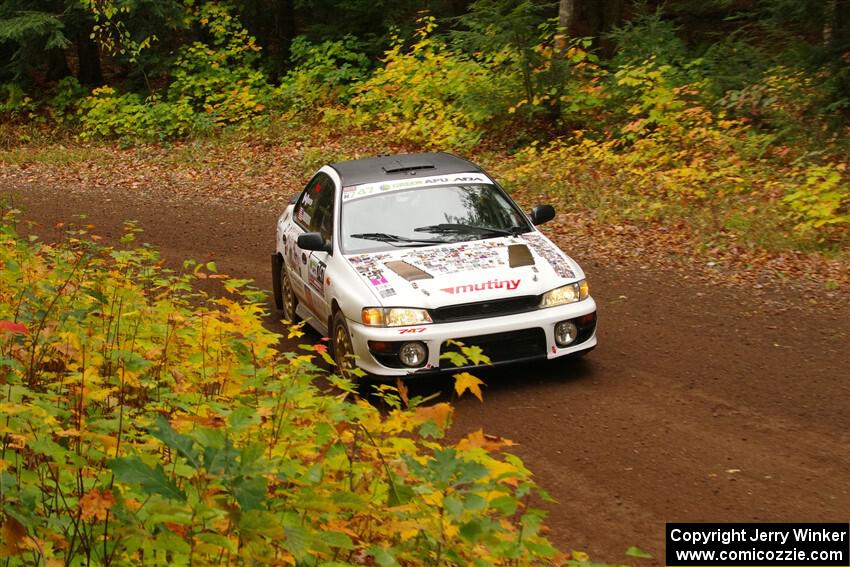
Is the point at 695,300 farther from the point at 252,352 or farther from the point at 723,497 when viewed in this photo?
the point at 252,352

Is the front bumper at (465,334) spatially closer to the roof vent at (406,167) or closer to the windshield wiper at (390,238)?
the windshield wiper at (390,238)

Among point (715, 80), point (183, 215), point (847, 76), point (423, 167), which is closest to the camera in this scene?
point (423, 167)

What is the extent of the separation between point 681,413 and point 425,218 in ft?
9.74

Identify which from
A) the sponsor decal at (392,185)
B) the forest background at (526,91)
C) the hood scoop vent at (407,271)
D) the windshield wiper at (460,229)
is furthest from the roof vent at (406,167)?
the forest background at (526,91)

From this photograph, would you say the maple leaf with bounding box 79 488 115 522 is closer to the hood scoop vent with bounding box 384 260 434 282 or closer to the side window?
the hood scoop vent with bounding box 384 260 434 282

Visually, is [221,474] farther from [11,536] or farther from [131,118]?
[131,118]

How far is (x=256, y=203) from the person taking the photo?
17.9 metres

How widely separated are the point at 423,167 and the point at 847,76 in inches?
300

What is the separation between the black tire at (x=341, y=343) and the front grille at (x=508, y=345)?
85 cm

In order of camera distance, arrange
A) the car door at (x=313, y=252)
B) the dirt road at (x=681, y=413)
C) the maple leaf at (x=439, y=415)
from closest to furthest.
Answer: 1. the maple leaf at (x=439, y=415)
2. the dirt road at (x=681, y=413)
3. the car door at (x=313, y=252)

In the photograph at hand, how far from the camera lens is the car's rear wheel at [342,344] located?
8.45 m

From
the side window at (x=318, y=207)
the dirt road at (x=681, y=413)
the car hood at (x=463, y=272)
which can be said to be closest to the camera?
the dirt road at (x=681, y=413)

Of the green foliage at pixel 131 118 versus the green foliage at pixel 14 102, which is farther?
the green foliage at pixel 14 102

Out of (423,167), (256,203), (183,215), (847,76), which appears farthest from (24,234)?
(847,76)
